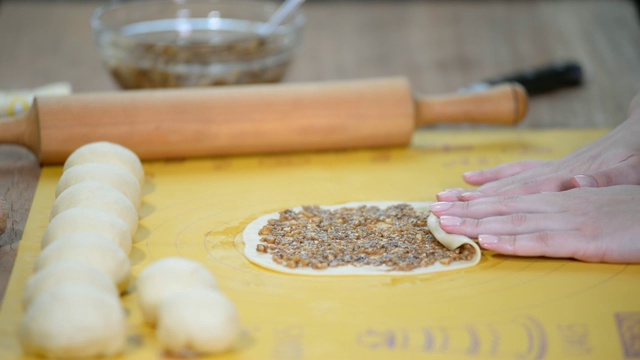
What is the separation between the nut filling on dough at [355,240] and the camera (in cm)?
160

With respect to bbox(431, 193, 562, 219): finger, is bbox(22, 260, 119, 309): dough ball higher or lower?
lower

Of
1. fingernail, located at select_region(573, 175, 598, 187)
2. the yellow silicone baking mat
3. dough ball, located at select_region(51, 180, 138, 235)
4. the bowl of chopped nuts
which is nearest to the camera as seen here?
the yellow silicone baking mat

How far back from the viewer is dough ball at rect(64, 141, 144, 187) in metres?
1.86

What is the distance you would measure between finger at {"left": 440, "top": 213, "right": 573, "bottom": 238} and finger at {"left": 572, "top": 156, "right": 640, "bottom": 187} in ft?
0.58

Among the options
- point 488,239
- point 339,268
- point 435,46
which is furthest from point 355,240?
A: point 435,46

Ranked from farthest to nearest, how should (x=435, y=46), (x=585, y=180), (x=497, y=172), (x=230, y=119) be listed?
(x=435, y=46), (x=230, y=119), (x=497, y=172), (x=585, y=180)

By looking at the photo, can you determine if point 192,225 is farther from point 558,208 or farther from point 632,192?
point 632,192

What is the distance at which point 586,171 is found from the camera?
182 centimetres

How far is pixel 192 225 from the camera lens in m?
1.79

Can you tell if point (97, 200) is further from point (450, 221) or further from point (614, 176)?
point (614, 176)

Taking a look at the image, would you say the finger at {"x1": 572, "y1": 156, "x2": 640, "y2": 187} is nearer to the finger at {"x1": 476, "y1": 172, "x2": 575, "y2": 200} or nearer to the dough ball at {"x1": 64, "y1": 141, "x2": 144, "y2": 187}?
the finger at {"x1": 476, "y1": 172, "x2": 575, "y2": 200}

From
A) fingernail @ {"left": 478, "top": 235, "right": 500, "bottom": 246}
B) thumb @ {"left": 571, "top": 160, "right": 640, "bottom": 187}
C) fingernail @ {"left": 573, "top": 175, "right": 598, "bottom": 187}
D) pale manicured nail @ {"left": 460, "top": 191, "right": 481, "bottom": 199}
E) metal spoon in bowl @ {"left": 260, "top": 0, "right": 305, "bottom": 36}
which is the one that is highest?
metal spoon in bowl @ {"left": 260, "top": 0, "right": 305, "bottom": 36}

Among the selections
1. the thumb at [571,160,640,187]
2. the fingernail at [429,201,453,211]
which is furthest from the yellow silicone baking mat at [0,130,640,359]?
the thumb at [571,160,640,187]

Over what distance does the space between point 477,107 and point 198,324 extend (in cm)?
121
